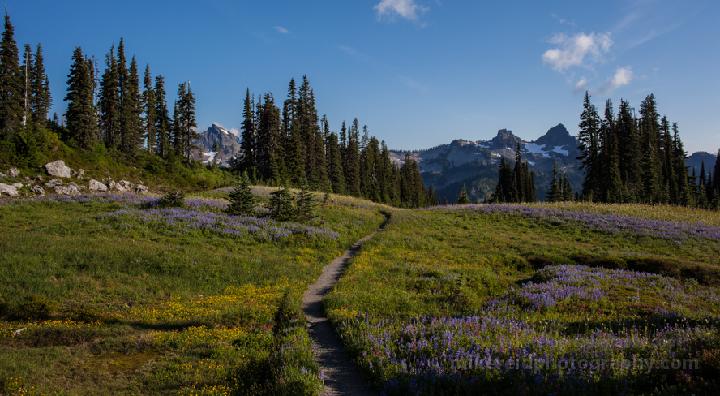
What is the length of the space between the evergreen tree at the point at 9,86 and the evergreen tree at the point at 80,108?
21.9 ft

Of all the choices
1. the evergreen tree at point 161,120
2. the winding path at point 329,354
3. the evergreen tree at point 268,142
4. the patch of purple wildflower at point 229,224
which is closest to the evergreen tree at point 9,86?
the evergreen tree at point 161,120

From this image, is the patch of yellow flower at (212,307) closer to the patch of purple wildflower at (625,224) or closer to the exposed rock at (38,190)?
the patch of purple wildflower at (625,224)

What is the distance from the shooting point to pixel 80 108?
67.2m

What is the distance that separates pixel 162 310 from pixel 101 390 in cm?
674

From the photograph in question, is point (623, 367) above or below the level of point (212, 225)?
below

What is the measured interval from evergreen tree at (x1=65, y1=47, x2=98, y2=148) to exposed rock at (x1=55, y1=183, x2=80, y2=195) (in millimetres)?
17135

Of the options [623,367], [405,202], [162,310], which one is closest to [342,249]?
[162,310]

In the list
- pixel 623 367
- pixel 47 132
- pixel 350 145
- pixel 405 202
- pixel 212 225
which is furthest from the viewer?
pixel 405 202

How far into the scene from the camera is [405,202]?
116 meters

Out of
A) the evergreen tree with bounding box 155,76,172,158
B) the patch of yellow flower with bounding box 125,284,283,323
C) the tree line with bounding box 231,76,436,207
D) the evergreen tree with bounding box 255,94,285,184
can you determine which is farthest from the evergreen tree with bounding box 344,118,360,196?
the patch of yellow flower with bounding box 125,284,283,323

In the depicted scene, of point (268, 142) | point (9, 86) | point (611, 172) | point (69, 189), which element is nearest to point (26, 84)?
point (9, 86)

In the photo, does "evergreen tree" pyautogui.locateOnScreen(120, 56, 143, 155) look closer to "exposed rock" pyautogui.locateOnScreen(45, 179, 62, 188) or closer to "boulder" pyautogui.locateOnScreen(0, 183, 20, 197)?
"exposed rock" pyautogui.locateOnScreen(45, 179, 62, 188)

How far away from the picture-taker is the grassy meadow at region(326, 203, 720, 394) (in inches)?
287

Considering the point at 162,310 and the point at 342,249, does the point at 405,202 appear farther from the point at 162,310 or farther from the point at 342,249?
the point at 162,310
